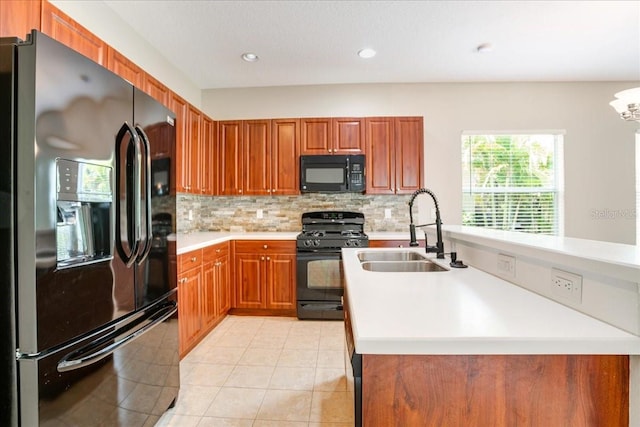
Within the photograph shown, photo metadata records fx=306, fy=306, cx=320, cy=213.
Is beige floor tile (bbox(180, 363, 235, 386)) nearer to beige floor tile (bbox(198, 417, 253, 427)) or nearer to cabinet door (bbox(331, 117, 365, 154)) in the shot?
beige floor tile (bbox(198, 417, 253, 427))

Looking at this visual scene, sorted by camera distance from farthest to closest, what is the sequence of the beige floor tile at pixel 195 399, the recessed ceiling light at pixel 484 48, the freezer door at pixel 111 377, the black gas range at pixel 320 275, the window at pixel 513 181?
the window at pixel 513 181
the black gas range at pixel 320 275
the recessed ceiling light at pixel 484 48
the beige floor tile at pixel 195 399
the freezer door at pixel 111 377

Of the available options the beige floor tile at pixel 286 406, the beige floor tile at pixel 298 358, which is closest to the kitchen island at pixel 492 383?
the beige floor tile at pixel 286 406

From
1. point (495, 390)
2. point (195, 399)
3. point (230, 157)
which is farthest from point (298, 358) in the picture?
point (230, 157)

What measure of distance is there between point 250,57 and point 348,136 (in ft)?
4.26

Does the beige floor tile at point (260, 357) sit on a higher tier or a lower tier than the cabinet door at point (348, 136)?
lower

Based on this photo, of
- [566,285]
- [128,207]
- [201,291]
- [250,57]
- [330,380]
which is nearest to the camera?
[566,285]

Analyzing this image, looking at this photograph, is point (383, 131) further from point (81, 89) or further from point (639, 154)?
point (639, 154)

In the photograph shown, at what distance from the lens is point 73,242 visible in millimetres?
1130

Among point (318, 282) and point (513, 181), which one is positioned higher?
point (513, 181)

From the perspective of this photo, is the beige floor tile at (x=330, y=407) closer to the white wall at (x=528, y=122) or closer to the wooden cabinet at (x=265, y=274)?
the wooden cabinet at (x=265, y=274)

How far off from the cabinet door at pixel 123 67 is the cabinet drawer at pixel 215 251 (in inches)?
55.1

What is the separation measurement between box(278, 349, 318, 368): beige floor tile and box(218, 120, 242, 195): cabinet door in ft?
6.30

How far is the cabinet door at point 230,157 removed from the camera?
361 cm

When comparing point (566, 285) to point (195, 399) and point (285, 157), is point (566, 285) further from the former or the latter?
point (285, 157)
